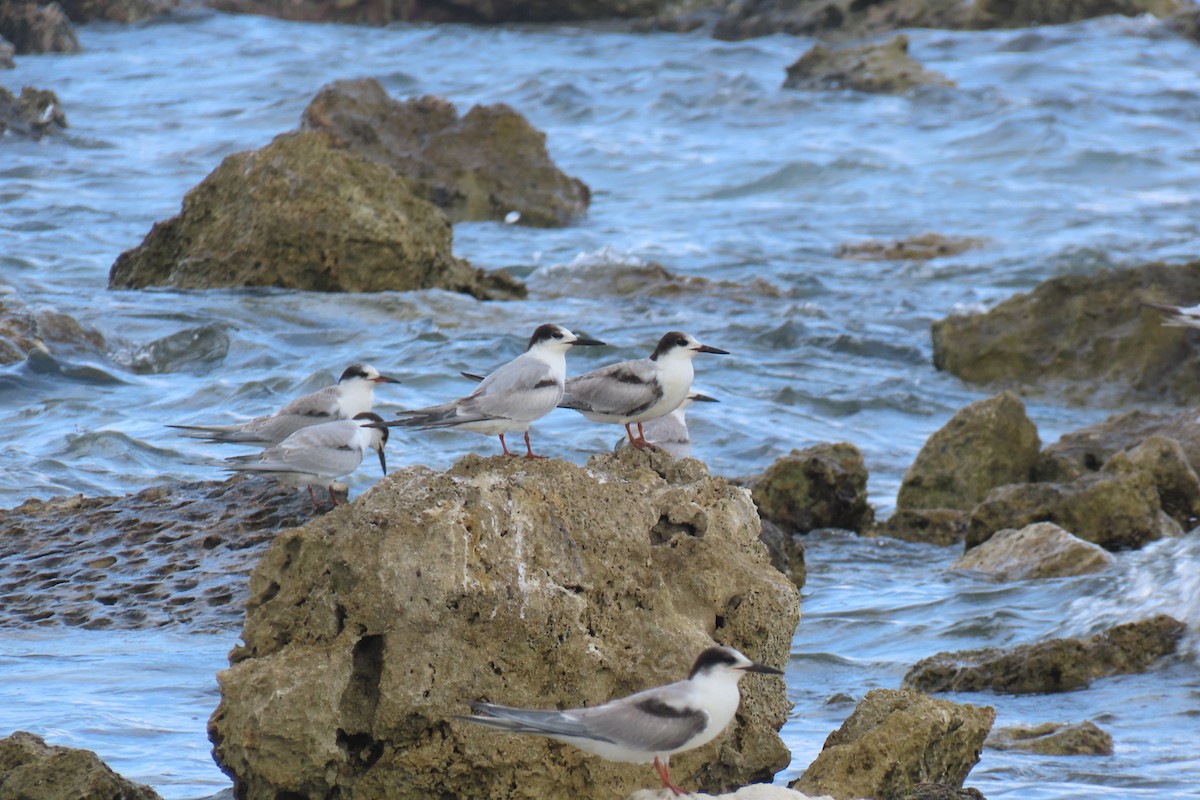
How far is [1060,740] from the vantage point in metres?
6.54

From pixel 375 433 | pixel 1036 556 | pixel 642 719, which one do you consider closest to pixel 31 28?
pixel 375 433

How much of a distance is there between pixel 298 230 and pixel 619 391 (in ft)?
23.0

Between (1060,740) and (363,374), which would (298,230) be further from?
(1060,740)

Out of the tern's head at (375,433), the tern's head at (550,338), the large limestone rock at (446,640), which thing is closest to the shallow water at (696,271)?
the large limestone rock at (446,640)

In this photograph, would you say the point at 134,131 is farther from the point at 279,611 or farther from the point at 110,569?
the point at 279,611

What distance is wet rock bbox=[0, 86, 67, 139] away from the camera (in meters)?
23.1

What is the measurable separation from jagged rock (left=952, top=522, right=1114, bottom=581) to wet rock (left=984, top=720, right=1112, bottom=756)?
254 centimetres

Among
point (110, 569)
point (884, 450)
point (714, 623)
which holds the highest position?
point (714, 623)

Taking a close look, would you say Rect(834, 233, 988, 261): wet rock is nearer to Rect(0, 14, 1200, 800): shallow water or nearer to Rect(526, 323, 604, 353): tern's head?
Rect(0, 14, 1200, 800): shallow water

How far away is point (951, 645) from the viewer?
8500 millimetres

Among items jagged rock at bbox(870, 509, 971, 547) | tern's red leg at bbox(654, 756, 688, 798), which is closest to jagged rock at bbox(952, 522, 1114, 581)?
jagged rock at bbox(870, 509, 971, 547)

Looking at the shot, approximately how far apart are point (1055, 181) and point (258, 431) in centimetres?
1681

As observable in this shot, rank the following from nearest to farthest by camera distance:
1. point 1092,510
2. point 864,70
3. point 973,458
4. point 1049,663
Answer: point 1049,663 < point 1092,510 < point 973,458 < point 864,70

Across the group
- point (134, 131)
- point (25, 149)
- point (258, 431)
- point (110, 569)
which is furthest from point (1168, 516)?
point (134, 131)
